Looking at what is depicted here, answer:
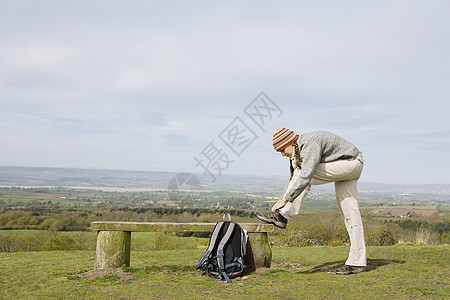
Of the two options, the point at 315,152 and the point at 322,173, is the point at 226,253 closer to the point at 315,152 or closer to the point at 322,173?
the point at 322,173

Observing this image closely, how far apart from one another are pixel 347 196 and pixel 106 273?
3970mm

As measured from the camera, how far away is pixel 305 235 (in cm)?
1477

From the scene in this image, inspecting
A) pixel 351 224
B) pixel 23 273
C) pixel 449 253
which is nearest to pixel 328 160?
pixel 351 224

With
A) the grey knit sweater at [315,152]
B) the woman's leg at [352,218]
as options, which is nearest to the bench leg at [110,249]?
the grey knit sweater at [315,152]

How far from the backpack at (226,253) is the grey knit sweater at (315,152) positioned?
1090 millimetres

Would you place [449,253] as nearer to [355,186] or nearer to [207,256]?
[355,186]

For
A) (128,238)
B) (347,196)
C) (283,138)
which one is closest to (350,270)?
(347,196)

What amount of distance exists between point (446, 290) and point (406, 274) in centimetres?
96

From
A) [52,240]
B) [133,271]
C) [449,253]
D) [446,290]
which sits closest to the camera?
[446,290]

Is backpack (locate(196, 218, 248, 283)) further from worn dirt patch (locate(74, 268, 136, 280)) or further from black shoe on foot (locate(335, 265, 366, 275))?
black shoe on foot (locate(335, 265, 366, 275))

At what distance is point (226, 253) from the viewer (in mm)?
5203

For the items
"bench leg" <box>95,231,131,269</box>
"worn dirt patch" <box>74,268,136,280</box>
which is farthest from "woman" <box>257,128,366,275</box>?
"bench leg" <box>95,231,131,269</box>

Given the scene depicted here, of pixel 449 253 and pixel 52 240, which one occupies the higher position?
pixel 449 253

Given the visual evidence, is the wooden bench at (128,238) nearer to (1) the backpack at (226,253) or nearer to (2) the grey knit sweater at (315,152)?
(1) the backpack at (226,253)
